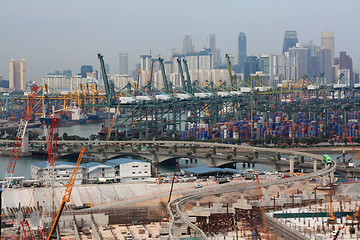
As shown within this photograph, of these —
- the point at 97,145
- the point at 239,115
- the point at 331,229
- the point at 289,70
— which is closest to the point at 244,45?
the point at 289,70

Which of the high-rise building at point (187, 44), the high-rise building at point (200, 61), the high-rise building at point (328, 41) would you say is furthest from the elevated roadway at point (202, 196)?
the high-rise building at point (187, 44)

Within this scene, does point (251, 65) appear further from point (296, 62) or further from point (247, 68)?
point (296, 62)

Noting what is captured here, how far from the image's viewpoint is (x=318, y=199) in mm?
15609

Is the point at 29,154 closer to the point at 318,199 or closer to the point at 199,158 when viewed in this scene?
the point at 199,158

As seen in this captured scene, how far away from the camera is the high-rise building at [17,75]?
89.6 m

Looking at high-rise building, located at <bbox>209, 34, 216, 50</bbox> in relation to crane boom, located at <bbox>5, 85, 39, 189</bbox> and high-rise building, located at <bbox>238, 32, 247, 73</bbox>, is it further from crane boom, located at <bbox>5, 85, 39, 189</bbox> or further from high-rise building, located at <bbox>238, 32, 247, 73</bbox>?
crane boom, located at <bbox>5, 85, 39, 189</bbox>

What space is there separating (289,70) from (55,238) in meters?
92.6

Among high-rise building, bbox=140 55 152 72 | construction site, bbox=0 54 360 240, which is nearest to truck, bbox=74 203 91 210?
construction site, bbox=0 54 360 240

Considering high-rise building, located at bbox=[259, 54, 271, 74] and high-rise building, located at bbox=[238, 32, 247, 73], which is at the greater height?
high-rise building, located at bbox=[238, 32, 247, 73]

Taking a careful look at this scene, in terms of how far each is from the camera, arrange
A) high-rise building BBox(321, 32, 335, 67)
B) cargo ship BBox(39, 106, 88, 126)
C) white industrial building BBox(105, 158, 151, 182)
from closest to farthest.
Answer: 1. white industrial building BBox(105, 158, 151, 182)
2. cargo ship BBox(39, 106, 88, 126)
3. high-rise building BBox(321, 32, 335, 67)

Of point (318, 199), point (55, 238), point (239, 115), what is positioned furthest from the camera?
point (239, 115)

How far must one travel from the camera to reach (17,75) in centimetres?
9025

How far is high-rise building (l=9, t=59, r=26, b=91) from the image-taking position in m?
89.6

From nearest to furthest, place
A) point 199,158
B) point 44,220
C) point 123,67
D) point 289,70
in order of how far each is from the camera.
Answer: point 44,220, point 199,158, point 289,70, point 123,67
